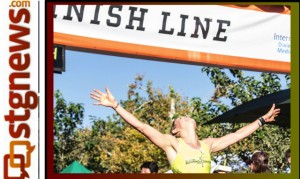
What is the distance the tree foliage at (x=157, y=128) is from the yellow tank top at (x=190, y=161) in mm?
372

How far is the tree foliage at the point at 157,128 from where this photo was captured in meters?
6.89

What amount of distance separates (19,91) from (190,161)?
157 centimetres

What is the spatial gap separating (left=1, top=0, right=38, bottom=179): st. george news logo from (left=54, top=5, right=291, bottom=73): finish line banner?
435 mm

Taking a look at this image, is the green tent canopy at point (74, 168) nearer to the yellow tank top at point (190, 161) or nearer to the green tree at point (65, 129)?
the green tree at point (65, 129)

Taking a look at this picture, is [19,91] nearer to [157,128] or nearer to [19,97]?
[19,97]

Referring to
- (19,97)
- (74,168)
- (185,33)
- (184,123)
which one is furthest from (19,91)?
(185,33)

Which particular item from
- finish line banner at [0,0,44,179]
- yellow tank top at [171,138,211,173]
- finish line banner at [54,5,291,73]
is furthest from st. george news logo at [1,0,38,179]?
yellow tank top at [171,138,211,173]

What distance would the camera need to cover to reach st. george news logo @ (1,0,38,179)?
5871 mm

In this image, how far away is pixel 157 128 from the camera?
7.25m

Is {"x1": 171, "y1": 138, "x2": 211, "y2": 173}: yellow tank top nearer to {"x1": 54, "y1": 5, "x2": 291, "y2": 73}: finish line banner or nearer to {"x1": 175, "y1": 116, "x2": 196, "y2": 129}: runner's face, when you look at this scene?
{"x1": 175, "y1": 116, "x2": 196, "y2": 129}: runner's face

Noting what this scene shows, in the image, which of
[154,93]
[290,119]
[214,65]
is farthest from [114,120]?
[290,119]

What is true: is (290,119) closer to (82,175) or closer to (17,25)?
(82,175)

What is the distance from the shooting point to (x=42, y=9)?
241 inches

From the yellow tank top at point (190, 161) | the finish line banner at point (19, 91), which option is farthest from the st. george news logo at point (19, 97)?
the yellow tank top at point (190, 161)
